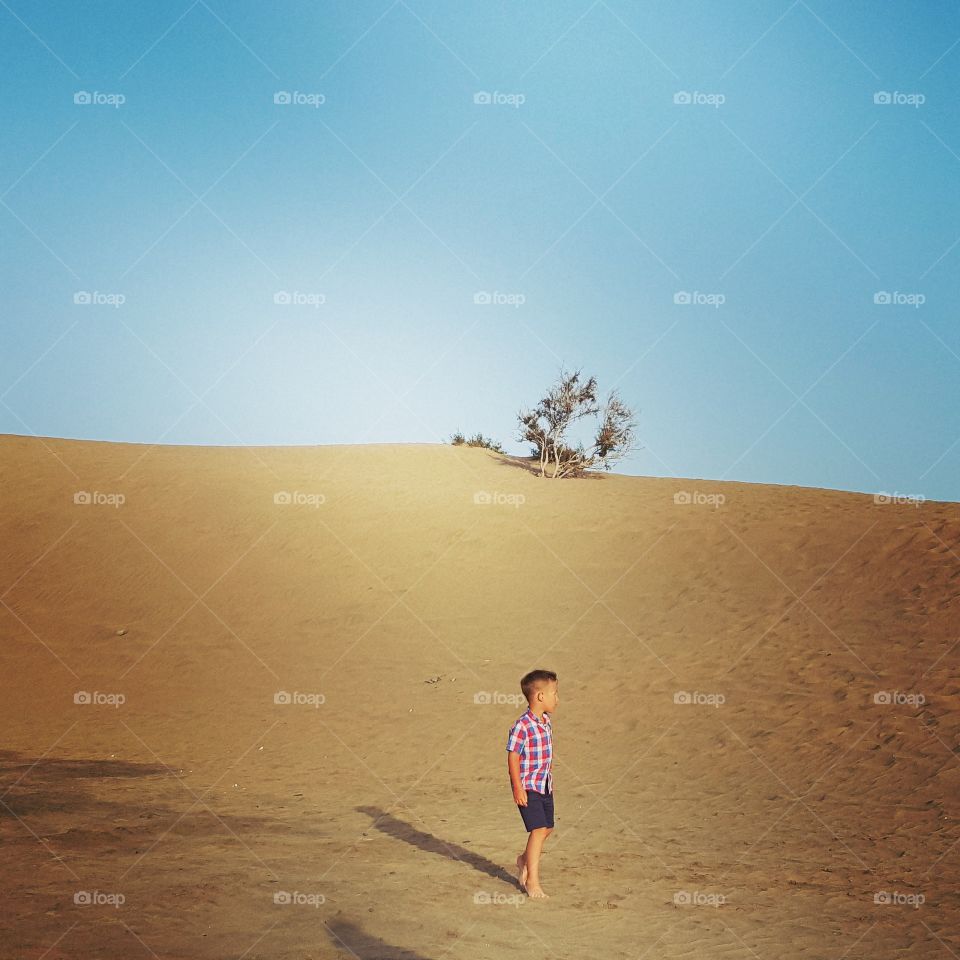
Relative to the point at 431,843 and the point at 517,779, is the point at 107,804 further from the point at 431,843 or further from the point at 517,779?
the point at 517,779

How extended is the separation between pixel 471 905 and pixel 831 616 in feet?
51.0

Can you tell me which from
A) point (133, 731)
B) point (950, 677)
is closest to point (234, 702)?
point (133, 731)

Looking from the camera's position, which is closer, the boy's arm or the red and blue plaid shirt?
the boy's arm

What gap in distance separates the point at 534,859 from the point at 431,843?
2.40 metres

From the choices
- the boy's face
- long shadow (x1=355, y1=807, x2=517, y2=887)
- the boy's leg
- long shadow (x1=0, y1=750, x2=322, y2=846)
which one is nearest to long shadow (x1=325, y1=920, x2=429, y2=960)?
the boy's leg

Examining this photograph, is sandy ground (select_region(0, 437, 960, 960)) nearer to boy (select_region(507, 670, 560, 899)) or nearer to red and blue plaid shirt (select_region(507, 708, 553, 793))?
boy (select_region(507, 670, 560, 899))

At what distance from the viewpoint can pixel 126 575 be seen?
26531 millimetres

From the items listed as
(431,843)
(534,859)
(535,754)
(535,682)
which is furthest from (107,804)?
(535,682)

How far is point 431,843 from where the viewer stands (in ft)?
31.8

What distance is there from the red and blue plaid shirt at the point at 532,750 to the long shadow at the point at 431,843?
1281 mm

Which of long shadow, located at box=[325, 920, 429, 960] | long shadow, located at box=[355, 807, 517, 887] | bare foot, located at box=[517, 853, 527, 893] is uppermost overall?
long shadow, located at box=[355, 807, 517, 887]

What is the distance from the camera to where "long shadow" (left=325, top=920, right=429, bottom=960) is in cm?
613

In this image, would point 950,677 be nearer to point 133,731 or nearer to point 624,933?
point 624,933

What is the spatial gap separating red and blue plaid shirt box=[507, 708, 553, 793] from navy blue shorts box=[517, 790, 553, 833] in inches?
2.6
